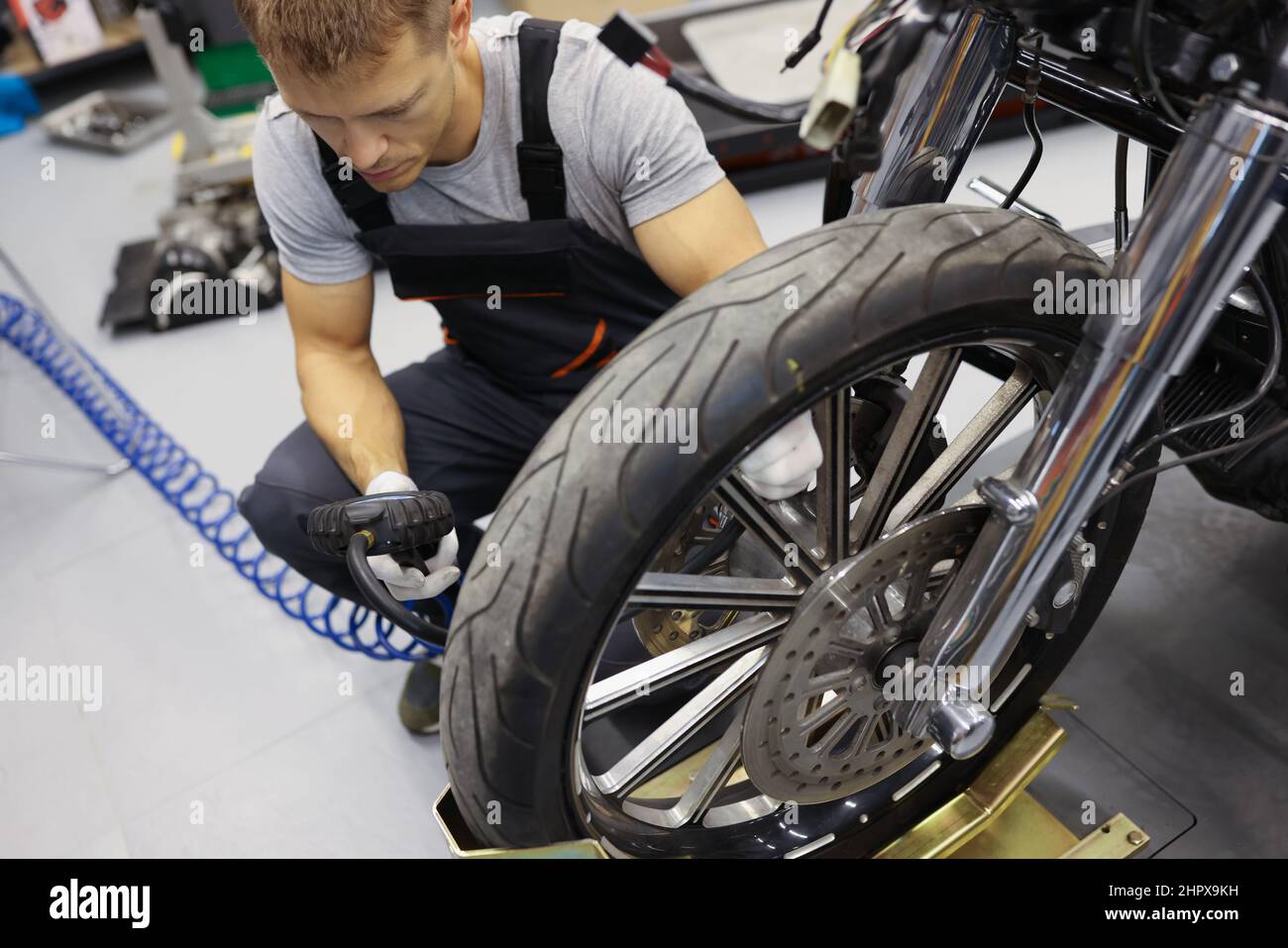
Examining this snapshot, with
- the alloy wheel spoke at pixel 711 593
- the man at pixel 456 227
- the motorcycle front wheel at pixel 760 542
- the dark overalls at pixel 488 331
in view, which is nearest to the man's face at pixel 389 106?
the man at pixel 456 227

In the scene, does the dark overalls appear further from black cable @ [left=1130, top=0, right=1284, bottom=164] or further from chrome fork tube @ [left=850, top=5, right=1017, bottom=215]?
black cable @ [left=1130, top=0, right=1284, bottom=164]

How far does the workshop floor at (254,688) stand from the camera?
1.38 m

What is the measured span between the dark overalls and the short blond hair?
20 cm

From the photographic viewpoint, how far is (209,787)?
1.51 meters

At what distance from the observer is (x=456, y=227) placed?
49.3 inches

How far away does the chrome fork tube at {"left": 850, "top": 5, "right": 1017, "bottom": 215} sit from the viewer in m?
0.99

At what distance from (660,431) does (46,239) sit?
2738 mm

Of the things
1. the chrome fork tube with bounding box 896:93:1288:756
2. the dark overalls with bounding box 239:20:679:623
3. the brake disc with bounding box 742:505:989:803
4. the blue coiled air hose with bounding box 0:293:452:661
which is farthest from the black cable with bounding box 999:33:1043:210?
the blue coiled air hose with bounding box 0:293:452:661

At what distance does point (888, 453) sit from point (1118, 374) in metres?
0.25

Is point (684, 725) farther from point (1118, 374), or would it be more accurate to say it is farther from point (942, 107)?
point (942, 107)

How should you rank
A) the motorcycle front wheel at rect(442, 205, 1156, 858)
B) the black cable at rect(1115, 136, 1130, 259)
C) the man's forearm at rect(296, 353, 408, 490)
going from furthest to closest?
1. the man's forearm at rect(296, 353, 408, 490)
2. the black cable at rect(1115, 136, 1130, 259)
3. the motorcycle front wheel at rect(442, 205, 1156, 858)

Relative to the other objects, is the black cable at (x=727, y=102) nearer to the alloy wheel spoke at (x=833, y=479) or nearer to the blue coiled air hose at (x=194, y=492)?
the alloy wheel spoke at (x=833, y=479)

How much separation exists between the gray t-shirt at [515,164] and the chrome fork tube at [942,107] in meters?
0.21
